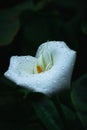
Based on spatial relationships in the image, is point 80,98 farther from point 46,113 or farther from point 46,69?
point 46,69

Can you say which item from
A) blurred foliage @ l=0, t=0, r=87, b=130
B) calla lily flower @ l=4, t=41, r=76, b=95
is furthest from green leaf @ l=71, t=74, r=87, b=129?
calla lily flower @ l=4, t=41, r=76, b=95

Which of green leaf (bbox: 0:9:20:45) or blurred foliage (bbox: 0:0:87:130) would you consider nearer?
blurred foliage (bbox: 0:0:87:130)

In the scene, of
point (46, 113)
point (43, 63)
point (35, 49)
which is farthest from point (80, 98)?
point (35, 49)

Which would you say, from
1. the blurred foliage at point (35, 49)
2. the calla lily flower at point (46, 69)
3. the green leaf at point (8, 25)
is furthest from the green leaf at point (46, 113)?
the green leaf at point (8, 25)

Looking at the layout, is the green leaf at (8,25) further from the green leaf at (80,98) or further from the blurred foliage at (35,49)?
the green leaf at (80,98)

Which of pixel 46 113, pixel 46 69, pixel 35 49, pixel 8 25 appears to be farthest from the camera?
pixel 8 25

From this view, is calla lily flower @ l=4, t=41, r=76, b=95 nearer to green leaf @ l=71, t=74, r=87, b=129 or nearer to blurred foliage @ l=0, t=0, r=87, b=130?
blurred foliage @ l=0, t=0, r=87, b=130

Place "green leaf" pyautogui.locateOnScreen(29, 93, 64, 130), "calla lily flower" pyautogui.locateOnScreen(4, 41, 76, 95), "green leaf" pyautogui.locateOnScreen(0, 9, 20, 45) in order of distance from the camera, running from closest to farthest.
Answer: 1. "calla lily flower" pyautogui.locateOnScreen(4, 41, 76, 95)
2. "green leaf" pyautogui.locateOnScreen(29, 93, 64, 130)
3. "green leaf" pyautogui.locateOnScreen(0, 9, 20, 45)
